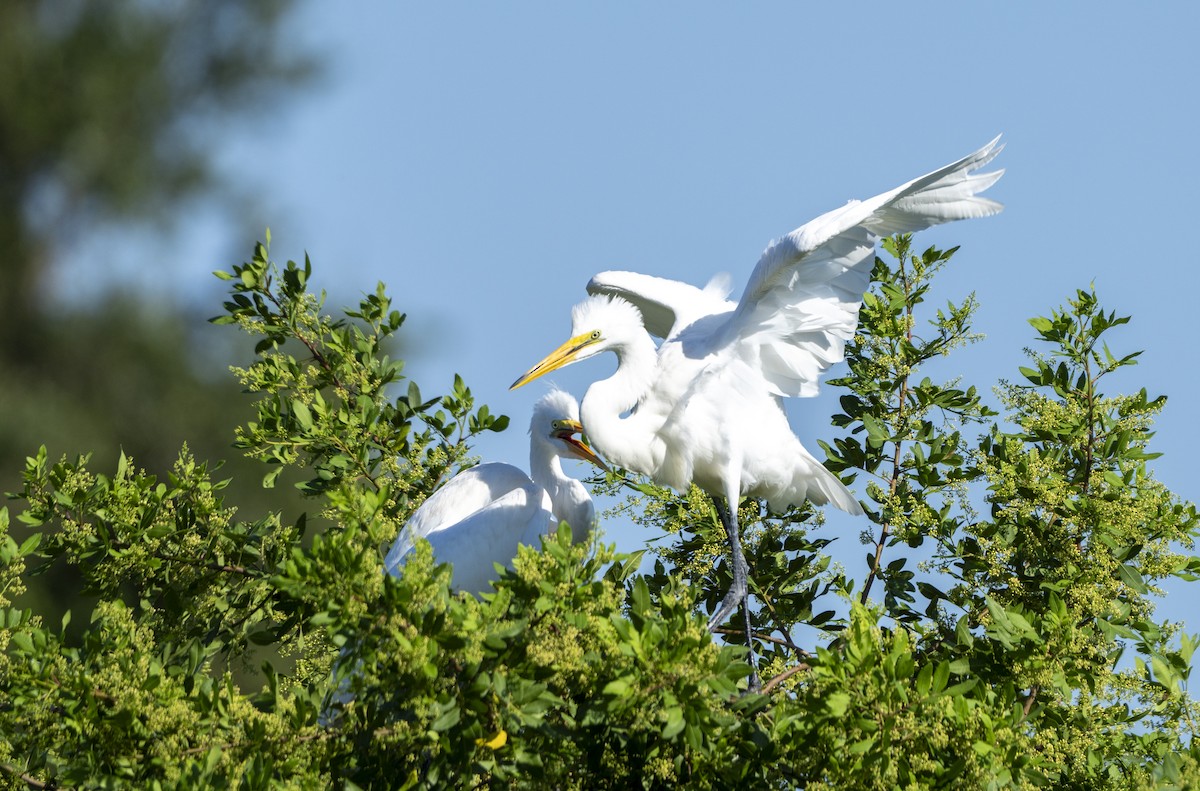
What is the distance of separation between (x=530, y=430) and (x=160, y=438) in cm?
728

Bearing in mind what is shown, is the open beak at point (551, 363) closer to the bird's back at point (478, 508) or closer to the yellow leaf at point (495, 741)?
the bird's back at point (478, 508)

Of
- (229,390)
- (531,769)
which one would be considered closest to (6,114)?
(229,390)

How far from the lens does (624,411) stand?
16.6 feet

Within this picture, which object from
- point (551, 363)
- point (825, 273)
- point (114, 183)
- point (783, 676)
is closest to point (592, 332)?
point (551, 363)

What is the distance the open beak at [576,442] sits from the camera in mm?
5262

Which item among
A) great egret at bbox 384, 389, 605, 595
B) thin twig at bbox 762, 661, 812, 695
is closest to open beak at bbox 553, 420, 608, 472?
great egret at bbox 384, 389, 605, 595

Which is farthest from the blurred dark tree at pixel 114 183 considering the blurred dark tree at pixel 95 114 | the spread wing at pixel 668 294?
the spread wing at pixel 668 294

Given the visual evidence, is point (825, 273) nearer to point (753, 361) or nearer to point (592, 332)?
point (753, 361)

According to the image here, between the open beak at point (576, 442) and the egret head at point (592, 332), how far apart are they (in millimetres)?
240

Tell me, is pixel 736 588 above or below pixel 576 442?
below

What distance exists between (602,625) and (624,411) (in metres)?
2.36

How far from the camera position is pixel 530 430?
5398mm

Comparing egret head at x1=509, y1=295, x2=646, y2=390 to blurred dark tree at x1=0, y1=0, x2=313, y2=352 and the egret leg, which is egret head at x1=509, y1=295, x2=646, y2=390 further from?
blurred dark tree at x1=0, y1=0, x2=313, y2=352

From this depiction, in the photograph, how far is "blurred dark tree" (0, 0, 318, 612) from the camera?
469 inches
